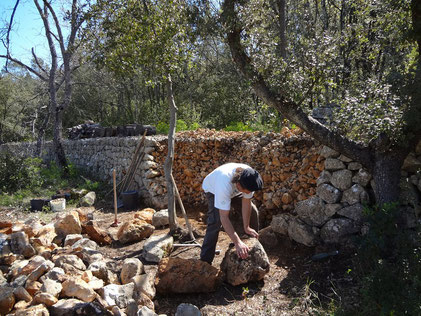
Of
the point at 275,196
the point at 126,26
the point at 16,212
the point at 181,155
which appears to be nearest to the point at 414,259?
the point at 275,196

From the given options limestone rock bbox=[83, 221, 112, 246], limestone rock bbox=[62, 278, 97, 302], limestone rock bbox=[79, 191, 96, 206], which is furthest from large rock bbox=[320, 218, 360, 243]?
limestone rock bbox=[79, 191, 96, 206]

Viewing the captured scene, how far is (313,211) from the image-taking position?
4.61m

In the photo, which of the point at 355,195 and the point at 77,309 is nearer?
the point at 77,309

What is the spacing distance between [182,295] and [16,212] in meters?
5.46

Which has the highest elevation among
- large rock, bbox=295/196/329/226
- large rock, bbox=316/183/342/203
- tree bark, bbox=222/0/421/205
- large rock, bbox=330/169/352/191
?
tree bark, bbox=222/0/421/205

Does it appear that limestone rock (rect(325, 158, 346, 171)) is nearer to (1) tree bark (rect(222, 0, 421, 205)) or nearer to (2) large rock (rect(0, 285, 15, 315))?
(1) tree bark (rect(222, 0, 421, 205))

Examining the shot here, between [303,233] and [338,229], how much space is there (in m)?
0.45

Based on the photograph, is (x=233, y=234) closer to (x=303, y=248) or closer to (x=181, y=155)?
(x=303, y=248)

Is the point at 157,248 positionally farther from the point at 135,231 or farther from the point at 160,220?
the point at 160,220

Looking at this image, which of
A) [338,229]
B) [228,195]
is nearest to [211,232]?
[228,195]

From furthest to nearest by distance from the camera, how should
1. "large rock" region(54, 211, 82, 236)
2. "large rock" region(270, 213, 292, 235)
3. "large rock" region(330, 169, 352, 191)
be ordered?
1. "large rock" region(54, 211, 82, 236)
2. "large rock" region(270, 213, 292, 235)
3. "large rock" region(330, 169, 352, 191)

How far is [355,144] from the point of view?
4.20 meters

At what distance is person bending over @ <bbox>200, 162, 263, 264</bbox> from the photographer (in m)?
3.41

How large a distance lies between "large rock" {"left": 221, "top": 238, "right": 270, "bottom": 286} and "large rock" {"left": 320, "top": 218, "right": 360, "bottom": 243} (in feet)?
3.21
